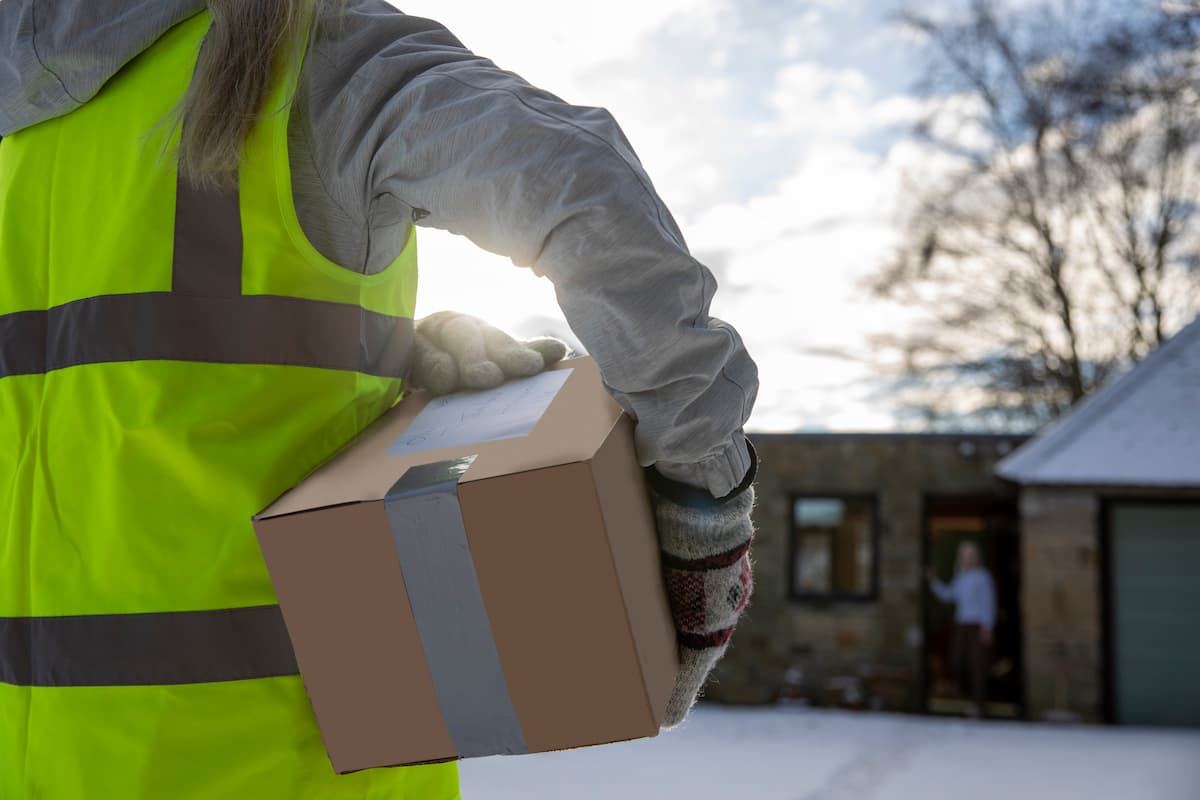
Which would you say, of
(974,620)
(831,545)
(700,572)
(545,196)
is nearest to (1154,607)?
(974,620)

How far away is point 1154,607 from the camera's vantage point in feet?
37.9

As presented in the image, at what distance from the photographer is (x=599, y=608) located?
97cm

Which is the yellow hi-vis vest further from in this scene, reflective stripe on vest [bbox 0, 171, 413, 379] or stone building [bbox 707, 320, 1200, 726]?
stone building [bbox 707, 320, 1200, 726]

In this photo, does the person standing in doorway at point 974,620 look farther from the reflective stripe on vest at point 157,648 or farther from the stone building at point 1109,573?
the reflective stripe on vest at point 157,648

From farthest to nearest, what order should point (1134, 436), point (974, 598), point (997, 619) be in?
point (997, 619)
point (974, 598)
point (1134, 436)

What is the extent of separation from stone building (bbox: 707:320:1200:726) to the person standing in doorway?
41 centimetres

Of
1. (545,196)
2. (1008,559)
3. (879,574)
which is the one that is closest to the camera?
(545,196)

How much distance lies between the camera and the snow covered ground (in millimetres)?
6840

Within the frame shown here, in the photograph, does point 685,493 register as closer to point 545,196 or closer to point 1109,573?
point 545,196

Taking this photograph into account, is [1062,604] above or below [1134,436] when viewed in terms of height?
below

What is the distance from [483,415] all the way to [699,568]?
0.91ft

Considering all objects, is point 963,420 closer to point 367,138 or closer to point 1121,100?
point 1121,100

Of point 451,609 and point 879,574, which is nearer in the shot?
point 451,609

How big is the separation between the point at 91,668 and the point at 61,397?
26 cm
